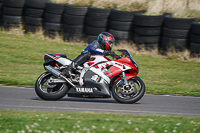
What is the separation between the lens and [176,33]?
14539 mm

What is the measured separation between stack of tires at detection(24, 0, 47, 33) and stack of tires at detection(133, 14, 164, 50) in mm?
5479

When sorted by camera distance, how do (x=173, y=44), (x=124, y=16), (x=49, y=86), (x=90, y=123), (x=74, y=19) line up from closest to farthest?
(x=90, y=123) < (x=49, y=86) < (x=173, y=44) < (x=124, y=16) < (x=74, y=19)

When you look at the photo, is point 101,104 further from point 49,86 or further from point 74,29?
point 74,29

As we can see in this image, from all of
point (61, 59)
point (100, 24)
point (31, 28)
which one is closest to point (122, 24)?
point (100, 24)

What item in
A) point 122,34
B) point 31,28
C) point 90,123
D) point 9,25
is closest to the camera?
point 90,123

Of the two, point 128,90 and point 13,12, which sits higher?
point 13,12

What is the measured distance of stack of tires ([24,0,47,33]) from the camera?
1766cm

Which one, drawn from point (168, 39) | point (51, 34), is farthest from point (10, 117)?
point (51, 34)

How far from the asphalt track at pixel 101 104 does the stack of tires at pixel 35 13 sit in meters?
9.16

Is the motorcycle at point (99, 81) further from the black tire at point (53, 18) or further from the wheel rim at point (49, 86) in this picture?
the black tire at point (53, 18)

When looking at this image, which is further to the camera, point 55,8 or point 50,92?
point 55,8

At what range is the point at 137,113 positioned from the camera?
23.2 ft

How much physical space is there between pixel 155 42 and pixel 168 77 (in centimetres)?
314

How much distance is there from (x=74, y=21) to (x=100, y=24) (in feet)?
5.01
